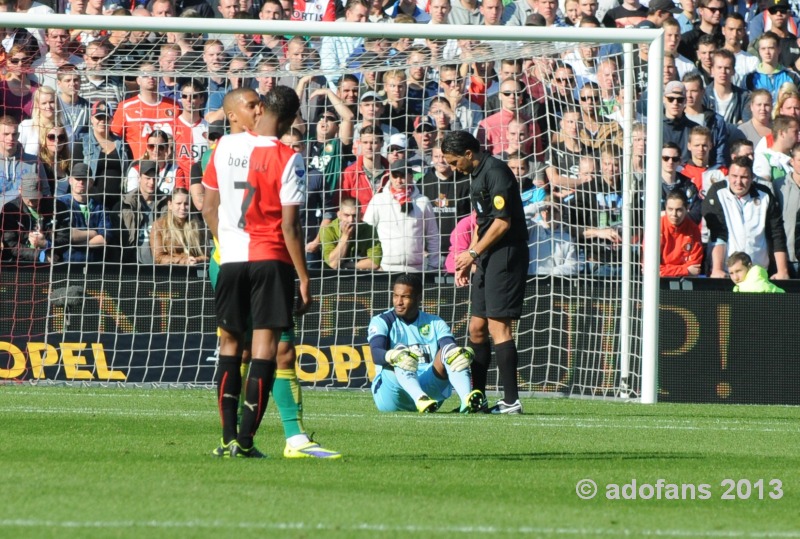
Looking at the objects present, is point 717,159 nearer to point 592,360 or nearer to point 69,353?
point 592,360

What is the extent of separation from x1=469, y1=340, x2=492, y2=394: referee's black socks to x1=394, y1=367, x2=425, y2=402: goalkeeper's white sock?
0.50 m

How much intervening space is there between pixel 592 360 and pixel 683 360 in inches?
37.3

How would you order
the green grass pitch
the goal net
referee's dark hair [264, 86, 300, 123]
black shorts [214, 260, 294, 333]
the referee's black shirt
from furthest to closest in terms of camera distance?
the goal net < the referee's black shirt < referee's dark hair [264, 86, 300, 123] < black shorts [214, 260, 294, 333] < the green grass pitch

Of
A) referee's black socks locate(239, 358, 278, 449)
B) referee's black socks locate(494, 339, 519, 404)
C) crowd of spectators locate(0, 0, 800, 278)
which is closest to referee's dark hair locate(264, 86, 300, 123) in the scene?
referee's black socks locate(239, 358, 278, 449)

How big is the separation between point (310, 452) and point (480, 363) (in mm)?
4219

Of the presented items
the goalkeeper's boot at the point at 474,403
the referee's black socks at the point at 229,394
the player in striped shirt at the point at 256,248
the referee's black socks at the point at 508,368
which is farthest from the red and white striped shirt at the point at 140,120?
the referee's black socks at the point at 229,394

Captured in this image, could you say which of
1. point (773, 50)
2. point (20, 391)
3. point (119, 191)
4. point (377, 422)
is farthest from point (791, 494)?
point (773, 50)

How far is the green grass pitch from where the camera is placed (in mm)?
5094

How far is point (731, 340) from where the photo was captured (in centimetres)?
1361

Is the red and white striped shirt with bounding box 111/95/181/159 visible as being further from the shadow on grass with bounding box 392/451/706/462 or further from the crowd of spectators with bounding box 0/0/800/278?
the shadow on grass with bounding box 392/451/706/462

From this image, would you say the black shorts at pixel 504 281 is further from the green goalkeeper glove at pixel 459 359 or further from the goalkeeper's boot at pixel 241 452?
the goalkeeper's boot at pixel 241 452

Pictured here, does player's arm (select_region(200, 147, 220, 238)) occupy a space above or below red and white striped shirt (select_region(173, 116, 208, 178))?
below

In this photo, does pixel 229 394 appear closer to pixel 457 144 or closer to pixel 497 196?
pixel 497 196

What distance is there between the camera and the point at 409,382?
11164 millimetres
